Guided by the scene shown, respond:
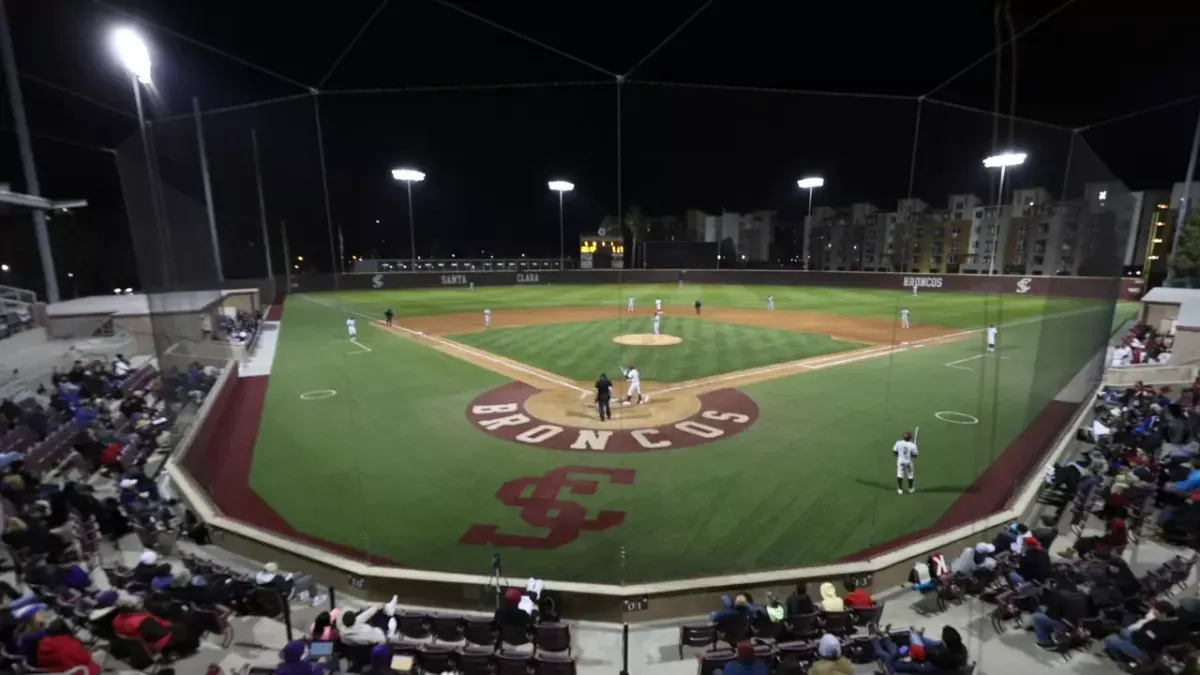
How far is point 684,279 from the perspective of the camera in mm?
56406

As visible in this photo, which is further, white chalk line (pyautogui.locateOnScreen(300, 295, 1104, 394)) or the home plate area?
white chalk line (pyautogui.locateOnScreen(300, 295, 1104, 394))

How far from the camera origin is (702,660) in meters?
6.07

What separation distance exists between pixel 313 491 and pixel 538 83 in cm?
963

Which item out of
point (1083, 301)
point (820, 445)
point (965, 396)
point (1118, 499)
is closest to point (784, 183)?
point (1083, 301)

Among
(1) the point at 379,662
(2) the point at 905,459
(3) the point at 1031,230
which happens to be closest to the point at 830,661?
(1) the point at 379,662

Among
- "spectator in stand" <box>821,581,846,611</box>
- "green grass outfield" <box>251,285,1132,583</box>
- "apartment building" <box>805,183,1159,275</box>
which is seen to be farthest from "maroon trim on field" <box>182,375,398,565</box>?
"apartment building" <box>805,183,1159,275</box>

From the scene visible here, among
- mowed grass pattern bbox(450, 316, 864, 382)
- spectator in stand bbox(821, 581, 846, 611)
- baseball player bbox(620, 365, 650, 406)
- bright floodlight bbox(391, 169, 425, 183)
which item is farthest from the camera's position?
bright floodlight bbox(391, 169, 425, 183)

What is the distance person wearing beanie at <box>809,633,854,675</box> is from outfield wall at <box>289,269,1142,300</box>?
38.3 meters

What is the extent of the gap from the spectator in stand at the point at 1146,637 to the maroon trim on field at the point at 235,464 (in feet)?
30.8

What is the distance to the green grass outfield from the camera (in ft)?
31.2

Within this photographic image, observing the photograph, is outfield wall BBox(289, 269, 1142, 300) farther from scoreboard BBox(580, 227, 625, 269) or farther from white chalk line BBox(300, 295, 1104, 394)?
white chalk line BBox(300, 295, 1104, 394)

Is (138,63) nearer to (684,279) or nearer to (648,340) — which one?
(648,340)

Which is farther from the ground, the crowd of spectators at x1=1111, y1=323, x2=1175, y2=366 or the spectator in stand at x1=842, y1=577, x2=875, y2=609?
the crowd of spectators at x1=1111, y1=323, x2=1175, y2=366

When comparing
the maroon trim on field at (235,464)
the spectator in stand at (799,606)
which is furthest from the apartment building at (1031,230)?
the maroon trim on field at (235,464)
